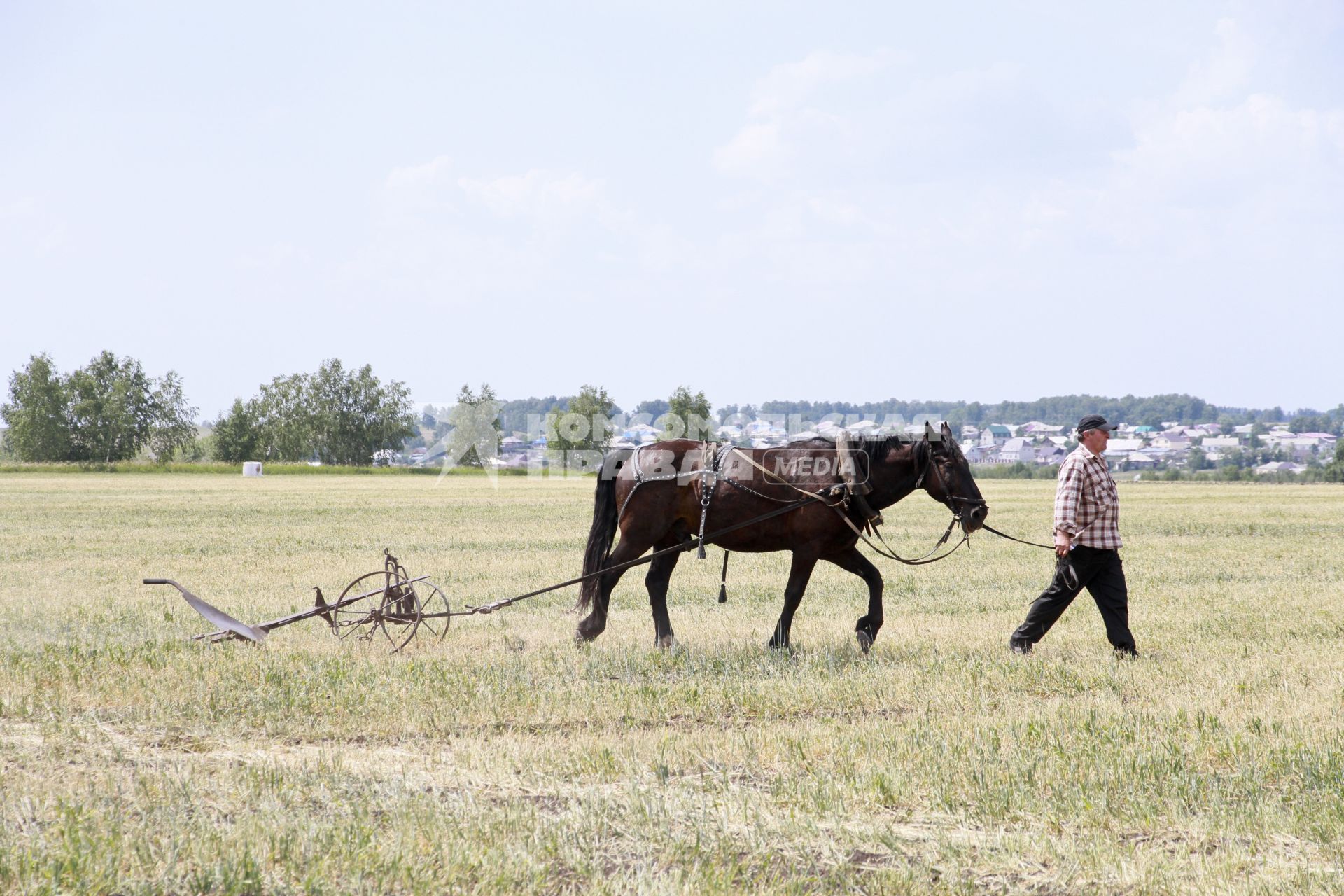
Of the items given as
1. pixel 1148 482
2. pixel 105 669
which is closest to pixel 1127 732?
pixel 105 669

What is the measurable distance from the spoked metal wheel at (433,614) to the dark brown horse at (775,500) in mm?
1286

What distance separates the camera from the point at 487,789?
545 cm

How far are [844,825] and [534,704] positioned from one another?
2.91 metres

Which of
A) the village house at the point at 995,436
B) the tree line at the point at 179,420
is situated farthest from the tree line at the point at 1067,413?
the tree line at the point at 179,420

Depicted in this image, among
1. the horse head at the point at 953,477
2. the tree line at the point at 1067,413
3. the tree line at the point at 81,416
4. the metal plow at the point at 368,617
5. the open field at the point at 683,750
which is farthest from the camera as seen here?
the tree line at the point at 1067,413

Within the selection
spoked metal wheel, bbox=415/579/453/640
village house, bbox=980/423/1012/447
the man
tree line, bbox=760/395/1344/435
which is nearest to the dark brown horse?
the man

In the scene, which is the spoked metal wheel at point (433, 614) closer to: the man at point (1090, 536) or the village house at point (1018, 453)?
the man at point (1090, 536)

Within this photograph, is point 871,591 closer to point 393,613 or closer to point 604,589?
point 604,589

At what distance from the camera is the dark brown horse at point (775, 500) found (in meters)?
8.95

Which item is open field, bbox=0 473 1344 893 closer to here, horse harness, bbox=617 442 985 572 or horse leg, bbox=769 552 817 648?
horse leg, bbox=769 552 817 648

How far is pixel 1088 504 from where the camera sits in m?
8.55

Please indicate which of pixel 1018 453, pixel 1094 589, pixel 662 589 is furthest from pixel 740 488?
pixel 1018 453

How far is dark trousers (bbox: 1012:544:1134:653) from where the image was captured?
855 centimetres

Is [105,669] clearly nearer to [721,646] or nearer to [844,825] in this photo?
[721,646]
